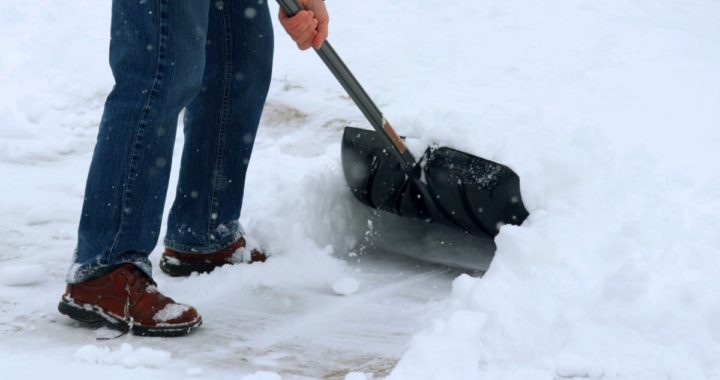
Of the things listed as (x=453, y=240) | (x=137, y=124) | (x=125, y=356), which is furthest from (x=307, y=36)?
(x=453, y=240)

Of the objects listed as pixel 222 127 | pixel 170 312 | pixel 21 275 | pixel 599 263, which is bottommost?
pixel 599 263

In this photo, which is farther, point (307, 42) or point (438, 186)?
point (438, 186)

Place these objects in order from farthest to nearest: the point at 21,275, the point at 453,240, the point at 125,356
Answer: the point at 453,240, the point at 21,275, the point at 125,356

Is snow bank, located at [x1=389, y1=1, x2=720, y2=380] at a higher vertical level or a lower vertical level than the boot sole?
lower

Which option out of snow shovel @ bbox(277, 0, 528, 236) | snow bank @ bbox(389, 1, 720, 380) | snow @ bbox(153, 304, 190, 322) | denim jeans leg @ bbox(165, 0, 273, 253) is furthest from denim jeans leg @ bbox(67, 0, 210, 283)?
snow bank @ bbox(389, 1, 720, 380)

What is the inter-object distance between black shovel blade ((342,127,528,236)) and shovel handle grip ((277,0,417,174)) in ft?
0.14

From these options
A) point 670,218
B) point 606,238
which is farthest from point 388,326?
point 670,218

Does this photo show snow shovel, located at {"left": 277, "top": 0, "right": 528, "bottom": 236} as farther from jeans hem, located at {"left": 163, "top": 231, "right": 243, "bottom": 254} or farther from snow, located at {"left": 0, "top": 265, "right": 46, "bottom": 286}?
snow, located at {"left": 0, "top": 265, "right": 46, "bottom": 286}

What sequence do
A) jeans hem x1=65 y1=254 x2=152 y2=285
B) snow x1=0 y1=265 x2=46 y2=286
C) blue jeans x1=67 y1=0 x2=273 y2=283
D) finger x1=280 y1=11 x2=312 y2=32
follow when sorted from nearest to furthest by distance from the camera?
blue jeans x1=67 y1=0 x2=273 y2=283 < jeans hem x1=65 y1=254 x2=152 y2=285 < finger x1=280 y1=11 x2=312 y2=32 < snow x1=0 y1=265 x2=46 y2=286

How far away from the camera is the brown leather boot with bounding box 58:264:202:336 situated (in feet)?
7.70

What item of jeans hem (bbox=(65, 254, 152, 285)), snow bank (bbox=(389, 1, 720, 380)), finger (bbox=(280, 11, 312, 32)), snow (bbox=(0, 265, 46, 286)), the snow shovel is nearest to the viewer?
snow bank (bbox=(389, 1, 720, 380))

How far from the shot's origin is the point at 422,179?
10.0ft

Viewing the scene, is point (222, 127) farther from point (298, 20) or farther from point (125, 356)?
point (125, 356)

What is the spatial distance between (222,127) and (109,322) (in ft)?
2.43
